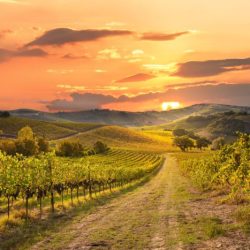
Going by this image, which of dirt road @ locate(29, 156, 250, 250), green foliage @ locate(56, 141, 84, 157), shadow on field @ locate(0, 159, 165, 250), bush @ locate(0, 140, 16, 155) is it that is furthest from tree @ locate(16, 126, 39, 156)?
dirt road @ locate(29, 156, 250, 250)

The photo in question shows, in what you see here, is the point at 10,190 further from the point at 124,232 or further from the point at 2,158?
the point at 124,232

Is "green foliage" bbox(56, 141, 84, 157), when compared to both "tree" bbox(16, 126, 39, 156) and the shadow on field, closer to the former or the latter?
"tree" bbox(16, 126, 39, 156)

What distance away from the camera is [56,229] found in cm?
3425

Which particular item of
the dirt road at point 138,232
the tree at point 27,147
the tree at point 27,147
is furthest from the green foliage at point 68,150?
the dirt road at point 138,232

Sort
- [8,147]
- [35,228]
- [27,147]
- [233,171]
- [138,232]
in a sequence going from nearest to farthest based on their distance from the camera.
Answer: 1. [138,232]
2. [35,228]
3. [233,171]
4. [8,147]
5. [27,147]

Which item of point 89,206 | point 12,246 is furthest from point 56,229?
point 89,206

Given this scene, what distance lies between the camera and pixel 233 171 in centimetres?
4862

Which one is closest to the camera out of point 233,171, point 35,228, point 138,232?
point 138,232

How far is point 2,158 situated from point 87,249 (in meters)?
17.1

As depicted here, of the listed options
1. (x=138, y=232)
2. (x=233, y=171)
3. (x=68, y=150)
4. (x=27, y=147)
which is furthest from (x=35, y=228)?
(x=68, y=150)

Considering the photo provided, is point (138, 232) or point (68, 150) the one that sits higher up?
point (138, 232)

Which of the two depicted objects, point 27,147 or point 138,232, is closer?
point 138,232

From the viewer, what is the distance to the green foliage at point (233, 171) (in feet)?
129

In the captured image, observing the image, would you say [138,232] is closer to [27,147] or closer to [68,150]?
[27,147]
